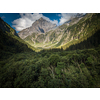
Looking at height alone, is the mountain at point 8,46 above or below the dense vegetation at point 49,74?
above

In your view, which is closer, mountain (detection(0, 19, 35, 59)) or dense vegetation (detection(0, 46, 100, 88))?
dense vegetation (detection(0, 46, 100, 88))

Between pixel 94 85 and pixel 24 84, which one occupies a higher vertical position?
pixel 24 84

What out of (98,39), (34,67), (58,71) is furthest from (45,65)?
(98,39)

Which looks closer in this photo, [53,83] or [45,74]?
[53,83]

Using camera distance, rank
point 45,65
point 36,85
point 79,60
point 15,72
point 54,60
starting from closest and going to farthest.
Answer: point 36,85 → point 15,72 → point 45,65 → point 54,60 → point 79,60

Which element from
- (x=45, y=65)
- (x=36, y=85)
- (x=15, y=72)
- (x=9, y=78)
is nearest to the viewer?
(x=36, y=85)

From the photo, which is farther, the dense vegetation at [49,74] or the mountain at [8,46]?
the mountain at [8,46]

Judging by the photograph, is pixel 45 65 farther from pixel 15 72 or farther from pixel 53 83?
pixel 15 72

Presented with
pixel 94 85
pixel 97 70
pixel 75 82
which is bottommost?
pixel 94 85

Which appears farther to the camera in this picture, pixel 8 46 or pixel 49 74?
pixel 8 46

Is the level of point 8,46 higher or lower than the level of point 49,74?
higher

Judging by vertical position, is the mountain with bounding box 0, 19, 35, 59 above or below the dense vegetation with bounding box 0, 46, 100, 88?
above
